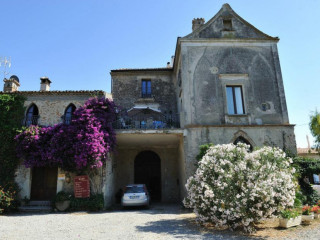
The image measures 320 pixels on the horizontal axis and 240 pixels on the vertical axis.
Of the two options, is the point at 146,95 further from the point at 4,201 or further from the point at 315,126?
the point at 315,126

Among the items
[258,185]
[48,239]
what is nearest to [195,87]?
[258,185]

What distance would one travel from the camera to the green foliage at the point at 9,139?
1297cm

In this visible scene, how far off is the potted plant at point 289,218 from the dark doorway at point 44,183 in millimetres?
11691

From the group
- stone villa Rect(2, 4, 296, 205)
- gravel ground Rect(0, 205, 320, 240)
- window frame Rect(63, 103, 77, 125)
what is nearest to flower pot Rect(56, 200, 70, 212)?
stone villa Rect(2, 4, 296, 205)

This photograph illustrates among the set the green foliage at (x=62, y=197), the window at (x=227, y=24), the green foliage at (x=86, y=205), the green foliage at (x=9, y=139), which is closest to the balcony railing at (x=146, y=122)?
the green foliage at (x=86, y=205)

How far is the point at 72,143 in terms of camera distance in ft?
41.9

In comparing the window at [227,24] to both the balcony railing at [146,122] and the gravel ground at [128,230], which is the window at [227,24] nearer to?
A: the balcony railing at [146,122]

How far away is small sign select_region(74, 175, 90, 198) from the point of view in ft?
42.6

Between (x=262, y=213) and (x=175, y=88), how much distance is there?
12.4 meters

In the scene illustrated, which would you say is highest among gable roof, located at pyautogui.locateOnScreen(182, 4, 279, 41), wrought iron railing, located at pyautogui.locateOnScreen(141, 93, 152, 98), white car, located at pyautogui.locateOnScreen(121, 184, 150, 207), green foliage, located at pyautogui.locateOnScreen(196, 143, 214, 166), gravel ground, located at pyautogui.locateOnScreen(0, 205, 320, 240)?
gable roof, located at pyautogui.locateOnScreen(182, 4, 279, 41)

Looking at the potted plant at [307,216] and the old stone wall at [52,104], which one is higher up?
the old stone wall at [52,104]

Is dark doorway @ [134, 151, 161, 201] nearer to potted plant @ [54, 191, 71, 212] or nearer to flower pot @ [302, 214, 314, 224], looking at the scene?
potted plant @ [54, 191, 71, 212]

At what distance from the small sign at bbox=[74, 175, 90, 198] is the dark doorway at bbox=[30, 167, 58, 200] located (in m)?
2.04

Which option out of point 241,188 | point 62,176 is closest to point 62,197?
point 62,176
